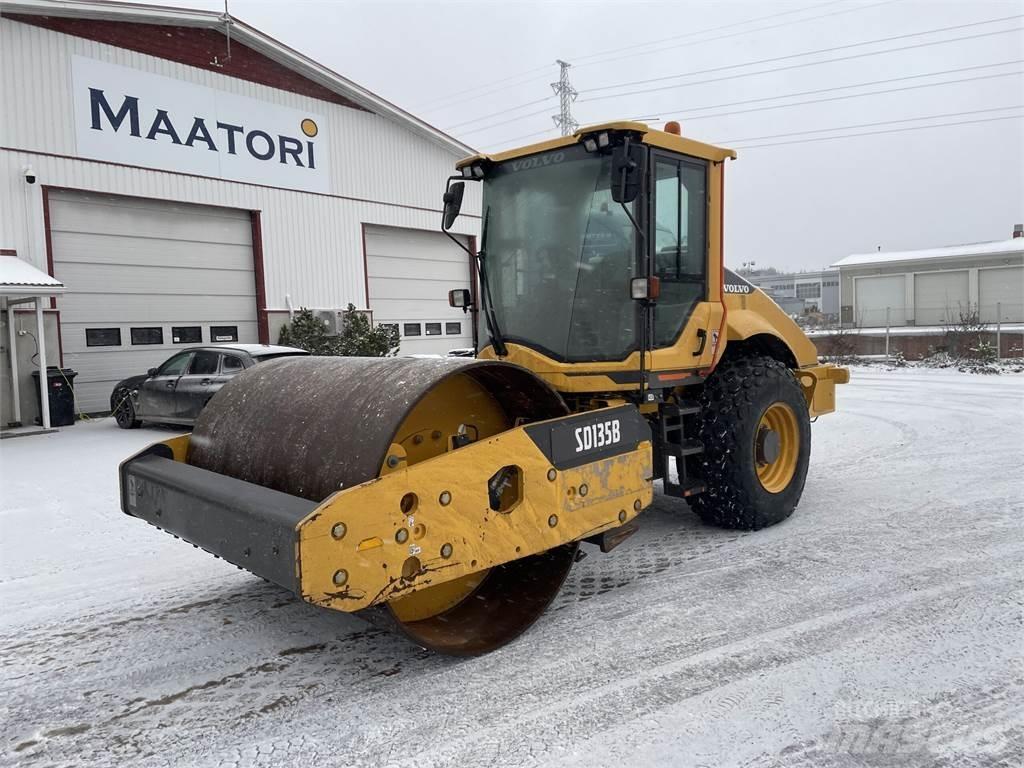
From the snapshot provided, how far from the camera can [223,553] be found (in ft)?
10.4

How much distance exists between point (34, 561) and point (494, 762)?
3.96 meters

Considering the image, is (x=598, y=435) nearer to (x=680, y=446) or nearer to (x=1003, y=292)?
(x=680, y=446)

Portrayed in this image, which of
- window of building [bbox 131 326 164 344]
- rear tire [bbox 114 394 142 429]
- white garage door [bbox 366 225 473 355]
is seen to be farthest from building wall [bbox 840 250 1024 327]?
rear tire [bbox 114 394 142 429]

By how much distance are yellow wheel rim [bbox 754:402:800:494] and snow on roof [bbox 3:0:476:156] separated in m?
13.4

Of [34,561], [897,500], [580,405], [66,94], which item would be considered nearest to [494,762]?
[580,405]

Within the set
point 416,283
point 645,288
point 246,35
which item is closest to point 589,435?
point 645,288

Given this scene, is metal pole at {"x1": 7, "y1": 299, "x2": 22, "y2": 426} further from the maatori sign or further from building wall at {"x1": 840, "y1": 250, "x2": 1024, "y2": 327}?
building wall at {"x1": 840, "y1": 250, "x2": 1024, "y2": 327}

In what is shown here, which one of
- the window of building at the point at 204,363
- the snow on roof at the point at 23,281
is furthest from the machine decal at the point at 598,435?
the snow on roof at the point at 23,281

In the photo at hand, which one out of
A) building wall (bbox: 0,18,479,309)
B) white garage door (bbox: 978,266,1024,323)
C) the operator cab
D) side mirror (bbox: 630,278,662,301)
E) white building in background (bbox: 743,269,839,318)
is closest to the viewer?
side mirror (bbox: 630,278,662,301)

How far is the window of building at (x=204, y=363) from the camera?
1098cm

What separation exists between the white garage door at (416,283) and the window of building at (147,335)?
16.9 ft

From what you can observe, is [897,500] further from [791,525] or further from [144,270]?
[144,270]

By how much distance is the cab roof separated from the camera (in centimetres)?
430

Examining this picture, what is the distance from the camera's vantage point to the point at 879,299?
37.5 m
